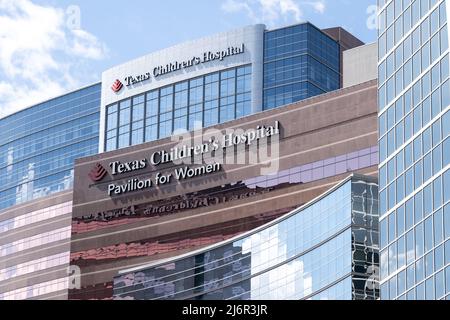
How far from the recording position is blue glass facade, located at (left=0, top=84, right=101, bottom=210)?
586 feet

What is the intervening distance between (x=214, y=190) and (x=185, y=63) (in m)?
37.2

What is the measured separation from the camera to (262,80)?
500 ft

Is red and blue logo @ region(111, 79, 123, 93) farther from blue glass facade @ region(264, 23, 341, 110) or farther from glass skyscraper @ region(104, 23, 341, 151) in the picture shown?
blue glass facade @ region(264, 23, 341, 110)

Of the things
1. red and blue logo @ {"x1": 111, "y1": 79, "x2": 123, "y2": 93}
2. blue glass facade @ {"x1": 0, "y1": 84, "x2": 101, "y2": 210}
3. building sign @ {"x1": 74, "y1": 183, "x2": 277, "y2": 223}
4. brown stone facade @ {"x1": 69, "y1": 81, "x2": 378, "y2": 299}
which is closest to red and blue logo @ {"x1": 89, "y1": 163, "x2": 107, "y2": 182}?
brown stone facade @ {"x1": 69, "y1": 81, "x2": 378, "y2": 299}

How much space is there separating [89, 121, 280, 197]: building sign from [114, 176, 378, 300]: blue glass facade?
13.4 meters

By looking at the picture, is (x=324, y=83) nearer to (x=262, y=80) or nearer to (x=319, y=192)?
(x=262, y=80)

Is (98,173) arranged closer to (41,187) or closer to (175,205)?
(175,205)

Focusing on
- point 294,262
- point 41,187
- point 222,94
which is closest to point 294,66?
point 222,94

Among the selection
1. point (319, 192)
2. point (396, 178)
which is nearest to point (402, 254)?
point (396, 178)

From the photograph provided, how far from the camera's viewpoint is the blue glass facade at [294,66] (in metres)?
152

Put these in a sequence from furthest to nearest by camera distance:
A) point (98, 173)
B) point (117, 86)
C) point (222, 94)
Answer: point (117, 86), point (222, 94), point (98, 173)

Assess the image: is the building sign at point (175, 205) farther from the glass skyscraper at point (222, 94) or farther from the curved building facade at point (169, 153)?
the glass skyscraper at point (222, 94)

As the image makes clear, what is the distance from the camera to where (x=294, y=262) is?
9600 cm

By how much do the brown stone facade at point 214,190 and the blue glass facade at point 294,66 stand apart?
99.0 feet
